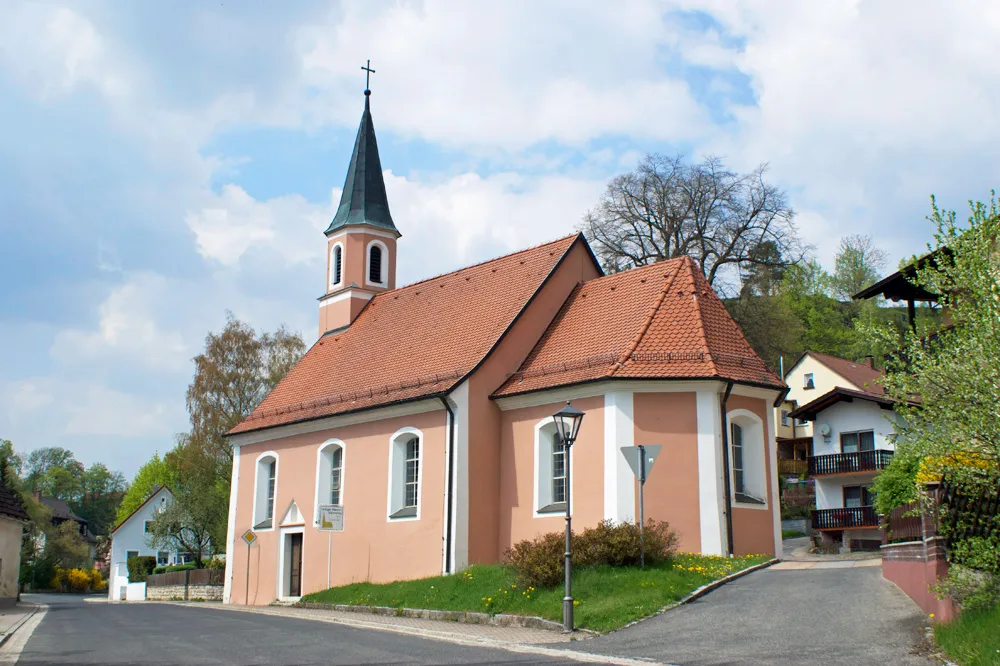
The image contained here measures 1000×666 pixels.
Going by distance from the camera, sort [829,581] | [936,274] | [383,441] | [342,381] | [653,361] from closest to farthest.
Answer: [936,274], [829,581], [653,361], [383,441], [342,381]

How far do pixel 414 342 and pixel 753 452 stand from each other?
34.6 feet

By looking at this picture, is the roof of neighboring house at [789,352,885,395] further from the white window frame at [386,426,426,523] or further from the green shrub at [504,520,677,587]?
the green shrub at [504,520,677,587]

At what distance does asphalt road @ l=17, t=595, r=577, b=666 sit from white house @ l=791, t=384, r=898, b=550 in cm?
2174

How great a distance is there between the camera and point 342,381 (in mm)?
29391

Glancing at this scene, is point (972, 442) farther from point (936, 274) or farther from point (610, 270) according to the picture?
point (610, 270)

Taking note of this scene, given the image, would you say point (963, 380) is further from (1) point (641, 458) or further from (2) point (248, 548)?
(2) point (248, 548)

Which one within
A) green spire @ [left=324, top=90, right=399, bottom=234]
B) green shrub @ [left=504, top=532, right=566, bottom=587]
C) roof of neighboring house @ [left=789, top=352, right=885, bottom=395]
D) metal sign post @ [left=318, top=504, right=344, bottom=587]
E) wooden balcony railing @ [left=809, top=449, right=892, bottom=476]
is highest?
green spire @ [left=324, top=90, right=399, bottom=234]

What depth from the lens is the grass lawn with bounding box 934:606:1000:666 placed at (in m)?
9.49

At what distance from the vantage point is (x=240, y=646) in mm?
14133

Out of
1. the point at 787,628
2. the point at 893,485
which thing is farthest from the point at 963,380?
the point at 893,485

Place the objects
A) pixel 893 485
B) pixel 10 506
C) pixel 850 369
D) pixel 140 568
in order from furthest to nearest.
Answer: pixel 140 568, pixel 850 369, pixel 10 506, pixel 893 485

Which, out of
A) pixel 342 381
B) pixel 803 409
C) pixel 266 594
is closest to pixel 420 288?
pixel 342 381

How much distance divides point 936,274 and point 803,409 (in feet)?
92.1

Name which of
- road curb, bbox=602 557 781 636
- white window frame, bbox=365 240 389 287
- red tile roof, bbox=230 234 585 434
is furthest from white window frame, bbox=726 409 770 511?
white window frame, bbox=365 240 389 287
